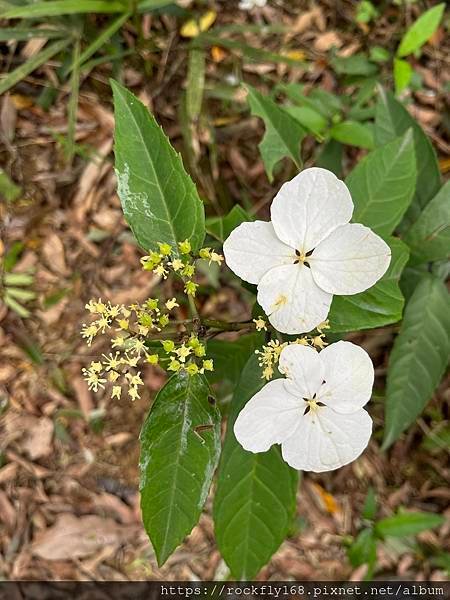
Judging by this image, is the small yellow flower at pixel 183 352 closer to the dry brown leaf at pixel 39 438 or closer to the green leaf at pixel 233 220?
the green leaf at pixel 233 220

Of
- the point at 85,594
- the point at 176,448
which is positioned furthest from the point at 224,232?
the point at 85,594

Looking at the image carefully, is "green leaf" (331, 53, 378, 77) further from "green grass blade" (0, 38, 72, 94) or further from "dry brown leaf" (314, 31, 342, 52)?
"green grass blade" (0, 38, 72, 94)

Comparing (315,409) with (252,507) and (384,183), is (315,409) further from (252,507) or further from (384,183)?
(384,183)

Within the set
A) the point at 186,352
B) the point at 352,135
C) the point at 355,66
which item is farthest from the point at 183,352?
the point at 355,66

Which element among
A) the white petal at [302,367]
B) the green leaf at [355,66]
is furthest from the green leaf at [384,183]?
the green leaf at [355,66]

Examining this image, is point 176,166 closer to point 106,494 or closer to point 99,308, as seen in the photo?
point 99,308

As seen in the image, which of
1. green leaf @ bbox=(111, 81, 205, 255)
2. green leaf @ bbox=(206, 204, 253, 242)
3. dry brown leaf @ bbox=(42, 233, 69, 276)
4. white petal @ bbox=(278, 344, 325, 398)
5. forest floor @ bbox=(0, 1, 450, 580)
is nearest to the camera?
white petal @ bbox=(278, 344, 325, 398)

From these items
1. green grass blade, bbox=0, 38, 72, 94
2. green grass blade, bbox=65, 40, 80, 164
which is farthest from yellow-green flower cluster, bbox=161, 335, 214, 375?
green grass blade, bbox=0, 38, 72, 94

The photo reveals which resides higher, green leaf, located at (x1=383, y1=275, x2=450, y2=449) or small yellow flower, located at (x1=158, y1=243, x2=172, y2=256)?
small yellow flower, located at (x1=158, y1=243, x2=172, y2=256)
